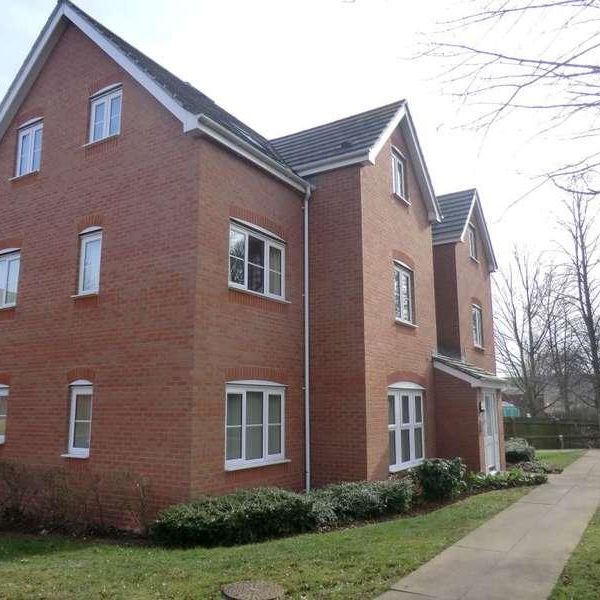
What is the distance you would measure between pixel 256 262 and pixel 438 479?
5716 millimetres

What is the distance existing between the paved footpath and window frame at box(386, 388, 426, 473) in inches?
109

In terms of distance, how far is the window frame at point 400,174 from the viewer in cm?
1530

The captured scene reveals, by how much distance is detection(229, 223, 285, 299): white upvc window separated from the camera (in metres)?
11.1

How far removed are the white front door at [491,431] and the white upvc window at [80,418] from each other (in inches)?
420

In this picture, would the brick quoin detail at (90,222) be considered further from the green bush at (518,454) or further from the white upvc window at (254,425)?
the green bush at (518,454)

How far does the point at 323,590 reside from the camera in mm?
5918

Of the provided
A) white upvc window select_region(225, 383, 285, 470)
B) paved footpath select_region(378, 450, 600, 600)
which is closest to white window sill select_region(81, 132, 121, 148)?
white upvc window select_region(225, 383, 285, 470)

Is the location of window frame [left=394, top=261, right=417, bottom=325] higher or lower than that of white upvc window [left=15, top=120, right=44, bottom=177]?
lower

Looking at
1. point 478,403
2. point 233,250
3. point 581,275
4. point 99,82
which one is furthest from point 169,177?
point 581,275

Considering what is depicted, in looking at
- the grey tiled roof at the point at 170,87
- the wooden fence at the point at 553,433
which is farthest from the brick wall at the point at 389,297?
the wooden fence at the point at 553,433

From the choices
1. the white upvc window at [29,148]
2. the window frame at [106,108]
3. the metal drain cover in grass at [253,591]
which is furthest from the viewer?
the white upvc window at [29,148]

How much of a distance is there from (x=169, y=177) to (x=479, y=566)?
800cm

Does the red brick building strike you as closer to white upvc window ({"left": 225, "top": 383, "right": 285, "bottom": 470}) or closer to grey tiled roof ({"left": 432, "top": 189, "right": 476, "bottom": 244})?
white upvc window ({"left": 225, "top": 383, "right": 285, "bottom": 470})

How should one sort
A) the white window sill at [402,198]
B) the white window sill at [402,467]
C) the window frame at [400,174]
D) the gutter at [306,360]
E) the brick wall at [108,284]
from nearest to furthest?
the brick wall at [108,284] → the gutter at [306,360] → the white window sill at [402,467] → the white window sill at [402,198] → the window frame at [400,174]
